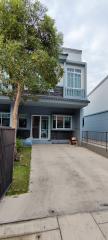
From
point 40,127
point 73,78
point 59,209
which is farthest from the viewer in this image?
point 40,127

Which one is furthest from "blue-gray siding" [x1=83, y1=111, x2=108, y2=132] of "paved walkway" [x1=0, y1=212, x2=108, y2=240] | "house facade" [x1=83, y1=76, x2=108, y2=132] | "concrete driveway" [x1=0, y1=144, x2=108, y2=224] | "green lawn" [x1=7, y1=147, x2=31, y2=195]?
"paved walkway" [x1=0, y1=212, x2=108, y2=240]

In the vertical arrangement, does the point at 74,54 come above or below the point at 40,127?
above

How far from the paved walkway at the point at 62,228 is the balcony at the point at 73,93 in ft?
40.0

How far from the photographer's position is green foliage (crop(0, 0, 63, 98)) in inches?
336

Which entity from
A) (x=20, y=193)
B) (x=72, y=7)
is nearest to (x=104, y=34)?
(x=72, y=7)

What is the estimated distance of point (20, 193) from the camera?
197 inches

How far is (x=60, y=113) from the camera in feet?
56.7

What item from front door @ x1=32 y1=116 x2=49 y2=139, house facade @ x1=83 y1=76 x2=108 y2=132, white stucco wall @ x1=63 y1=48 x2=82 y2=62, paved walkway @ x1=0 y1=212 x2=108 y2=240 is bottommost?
paved walkway @ x1=0 y1=212 x2=108 y2=240

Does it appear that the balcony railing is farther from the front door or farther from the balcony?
the front door

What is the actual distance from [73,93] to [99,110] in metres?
4.42

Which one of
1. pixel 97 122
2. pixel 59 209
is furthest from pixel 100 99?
pixel 59 209

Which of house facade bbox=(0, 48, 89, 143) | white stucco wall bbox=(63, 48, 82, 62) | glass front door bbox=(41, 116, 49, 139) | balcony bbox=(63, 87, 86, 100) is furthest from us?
white stucco wall bbox=(63, 48, 82, 62)

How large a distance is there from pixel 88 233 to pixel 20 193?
2.33 m

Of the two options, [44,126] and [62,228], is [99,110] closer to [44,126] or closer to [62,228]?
[44,126]
